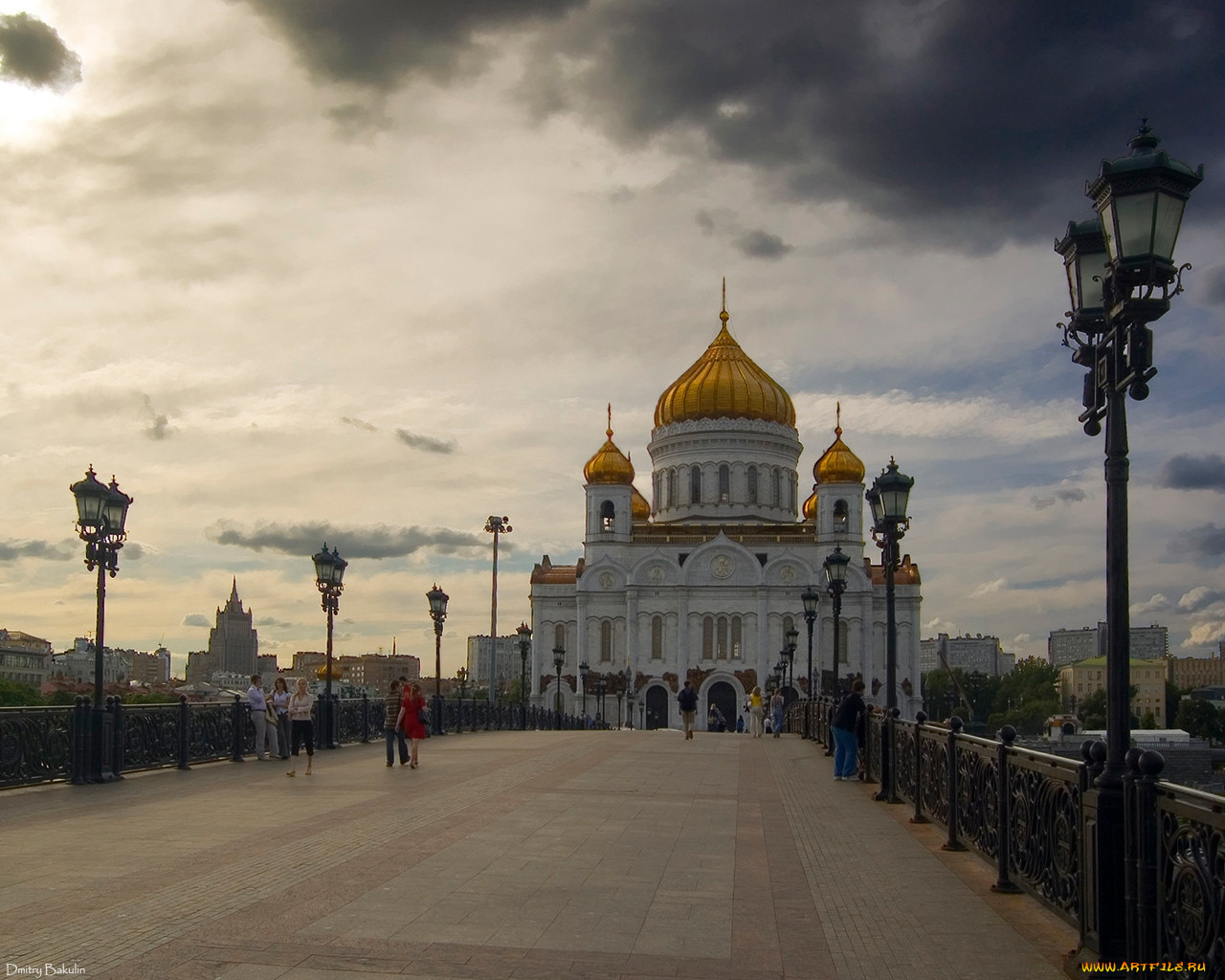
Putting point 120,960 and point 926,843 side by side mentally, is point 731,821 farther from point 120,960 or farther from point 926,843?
point 120,960

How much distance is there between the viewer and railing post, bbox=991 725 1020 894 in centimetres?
909

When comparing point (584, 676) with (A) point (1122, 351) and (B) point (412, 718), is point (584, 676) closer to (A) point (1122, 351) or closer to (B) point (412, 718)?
(B) point (412, 718)

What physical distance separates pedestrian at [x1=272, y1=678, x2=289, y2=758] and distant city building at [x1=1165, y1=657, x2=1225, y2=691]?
192m

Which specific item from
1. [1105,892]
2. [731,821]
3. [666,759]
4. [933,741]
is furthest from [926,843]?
[666,759]

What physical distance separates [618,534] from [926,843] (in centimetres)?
6344

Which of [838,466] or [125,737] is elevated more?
[838,466]

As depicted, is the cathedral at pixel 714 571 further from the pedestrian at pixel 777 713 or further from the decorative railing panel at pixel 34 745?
the decorative railing panel at pixel 34 745

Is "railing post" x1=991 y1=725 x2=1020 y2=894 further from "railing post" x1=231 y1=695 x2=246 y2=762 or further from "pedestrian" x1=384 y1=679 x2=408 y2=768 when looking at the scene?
"railing post" x1=231 y1=695 x2=246 y2=762

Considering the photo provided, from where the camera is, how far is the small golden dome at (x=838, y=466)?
74688mm

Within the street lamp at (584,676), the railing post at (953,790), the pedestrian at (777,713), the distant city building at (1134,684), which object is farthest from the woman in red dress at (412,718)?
the distant city building at (1134,684)

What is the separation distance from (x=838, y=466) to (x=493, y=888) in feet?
222

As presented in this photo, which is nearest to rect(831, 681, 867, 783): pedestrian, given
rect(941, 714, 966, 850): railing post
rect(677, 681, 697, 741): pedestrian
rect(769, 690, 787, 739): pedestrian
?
rect(941, 714, 966, 850): railing post

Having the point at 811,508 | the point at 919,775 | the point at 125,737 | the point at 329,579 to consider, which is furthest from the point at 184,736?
the point at 811,508

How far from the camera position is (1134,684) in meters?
128
